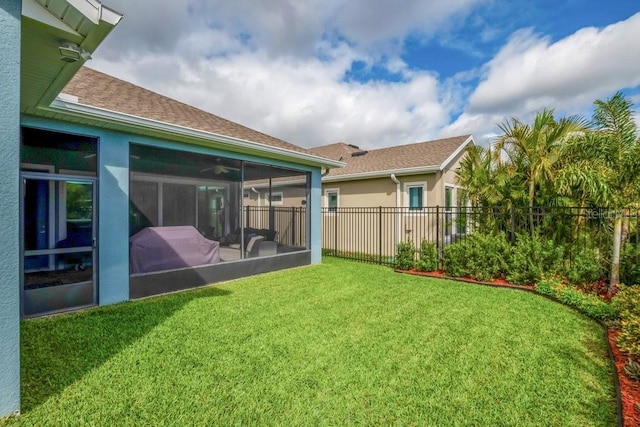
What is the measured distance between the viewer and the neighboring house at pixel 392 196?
11297 millimetres

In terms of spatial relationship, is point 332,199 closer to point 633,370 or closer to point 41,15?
point 633,370

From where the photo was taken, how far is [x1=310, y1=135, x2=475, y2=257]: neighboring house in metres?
11.3

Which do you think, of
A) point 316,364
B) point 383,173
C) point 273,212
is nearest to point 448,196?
point 383,173

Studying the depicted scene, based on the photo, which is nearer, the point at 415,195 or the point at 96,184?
the point at 96,184

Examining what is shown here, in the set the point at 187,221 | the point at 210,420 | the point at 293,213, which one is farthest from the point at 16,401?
the point at 293,213

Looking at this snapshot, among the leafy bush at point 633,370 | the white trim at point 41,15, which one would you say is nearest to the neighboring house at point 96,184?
the white trim at point 41,15

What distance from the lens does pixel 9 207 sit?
2424 mm

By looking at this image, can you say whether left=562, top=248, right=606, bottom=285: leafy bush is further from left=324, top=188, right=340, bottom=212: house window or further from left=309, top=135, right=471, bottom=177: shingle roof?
left=324, top=188, right=340, bottom=212: house window

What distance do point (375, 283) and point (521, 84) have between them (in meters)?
17.2

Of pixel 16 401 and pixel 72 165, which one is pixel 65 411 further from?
pixel 72 165

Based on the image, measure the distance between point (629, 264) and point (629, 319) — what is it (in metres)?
3.30

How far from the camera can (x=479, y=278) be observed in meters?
7.57

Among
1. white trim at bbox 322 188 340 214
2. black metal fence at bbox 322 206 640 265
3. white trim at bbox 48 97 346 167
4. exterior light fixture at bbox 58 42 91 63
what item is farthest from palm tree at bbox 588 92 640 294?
white trim at bbox 322 188 340 214

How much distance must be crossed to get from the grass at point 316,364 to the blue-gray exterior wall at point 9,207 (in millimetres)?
409
